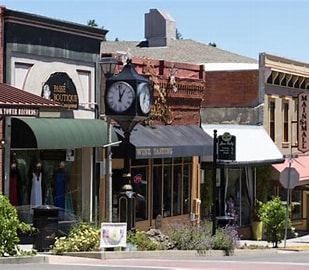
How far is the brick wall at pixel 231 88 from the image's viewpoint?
39.8m

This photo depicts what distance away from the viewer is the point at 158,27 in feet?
167

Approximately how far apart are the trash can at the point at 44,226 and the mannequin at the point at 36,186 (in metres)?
3.46

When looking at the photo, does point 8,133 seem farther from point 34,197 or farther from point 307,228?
point 307,228

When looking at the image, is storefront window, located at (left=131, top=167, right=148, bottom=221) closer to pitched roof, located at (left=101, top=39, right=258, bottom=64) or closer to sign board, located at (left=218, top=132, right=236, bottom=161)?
sign board, located at (left=218, top=132, right=236, bottom=161)

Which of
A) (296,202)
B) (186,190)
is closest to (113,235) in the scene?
(186,190)

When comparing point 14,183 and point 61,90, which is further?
point 61,90

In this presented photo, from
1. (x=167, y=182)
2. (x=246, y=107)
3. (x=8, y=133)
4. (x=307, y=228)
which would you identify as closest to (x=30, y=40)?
(x=8, y=133)

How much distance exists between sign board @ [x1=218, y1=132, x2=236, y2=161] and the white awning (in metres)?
2.98

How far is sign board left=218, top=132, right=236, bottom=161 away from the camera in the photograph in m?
31.9

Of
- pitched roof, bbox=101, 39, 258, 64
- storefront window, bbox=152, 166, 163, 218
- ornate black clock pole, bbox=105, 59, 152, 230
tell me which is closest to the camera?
ornate black clock pole, bbox=105, 59, 152, 230

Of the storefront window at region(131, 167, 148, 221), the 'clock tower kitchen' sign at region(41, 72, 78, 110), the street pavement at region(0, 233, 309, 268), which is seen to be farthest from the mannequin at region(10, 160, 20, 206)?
the storefront window at region(131, 167, 148, 221)

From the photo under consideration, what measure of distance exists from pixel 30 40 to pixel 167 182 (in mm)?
9785

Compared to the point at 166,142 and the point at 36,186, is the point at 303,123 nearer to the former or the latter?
the point at 166,142

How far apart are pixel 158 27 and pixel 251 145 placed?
51.9 ft
